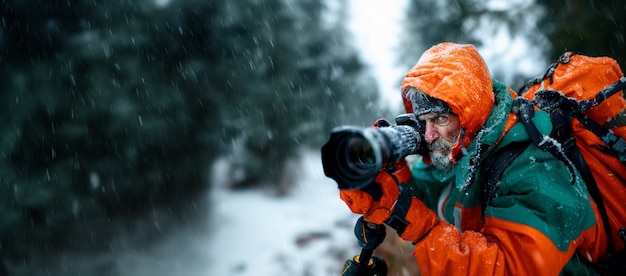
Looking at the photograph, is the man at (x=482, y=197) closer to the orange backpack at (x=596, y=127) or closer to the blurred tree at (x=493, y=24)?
the orange backpack at (x=596, y=127)

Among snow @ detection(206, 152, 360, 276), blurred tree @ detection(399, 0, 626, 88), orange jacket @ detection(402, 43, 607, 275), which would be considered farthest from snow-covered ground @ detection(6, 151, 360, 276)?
orange jacket @ detection(402, 43, 607, 275)

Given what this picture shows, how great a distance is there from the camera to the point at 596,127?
1.79 meters

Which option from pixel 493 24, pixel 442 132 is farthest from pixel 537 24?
pixel 442 132

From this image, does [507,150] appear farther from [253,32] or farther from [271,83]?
[271,83]

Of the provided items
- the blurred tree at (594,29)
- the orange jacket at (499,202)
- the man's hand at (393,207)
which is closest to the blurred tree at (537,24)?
the blurred tree at (594,29)

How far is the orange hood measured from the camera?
180 cm

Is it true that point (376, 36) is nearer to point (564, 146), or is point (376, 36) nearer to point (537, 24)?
point (537, 24)

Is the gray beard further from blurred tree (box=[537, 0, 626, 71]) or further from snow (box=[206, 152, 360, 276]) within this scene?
snow (box=[206, 152, 360, 276])

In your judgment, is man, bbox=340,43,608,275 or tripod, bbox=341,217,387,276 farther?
tripod, bbox=341,217,387,276

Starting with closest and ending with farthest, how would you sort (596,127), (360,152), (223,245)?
(360,152) → (596,127) → (223,245)

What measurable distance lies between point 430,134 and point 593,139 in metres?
0.79

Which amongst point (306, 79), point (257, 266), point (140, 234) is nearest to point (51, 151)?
point (140, 234)

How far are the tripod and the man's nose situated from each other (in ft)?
1.87

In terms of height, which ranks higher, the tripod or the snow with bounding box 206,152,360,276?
the tripod
